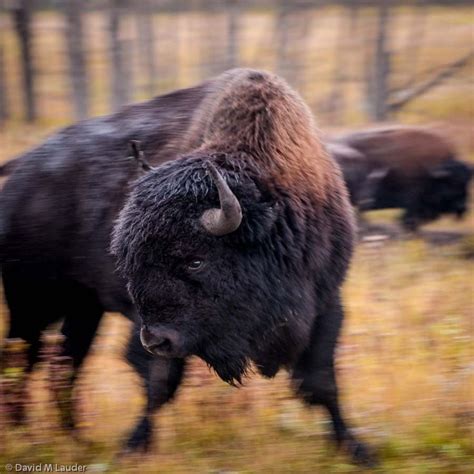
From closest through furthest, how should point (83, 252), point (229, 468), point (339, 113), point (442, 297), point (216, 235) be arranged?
point (216, 235), point (229, 468), point (83, 252), point (442, 297), point (339, 113)

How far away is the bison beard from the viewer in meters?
3.44

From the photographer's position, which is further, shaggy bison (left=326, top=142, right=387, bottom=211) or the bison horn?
shaggy bison (left=326, top=142, right=387, bottom=211)

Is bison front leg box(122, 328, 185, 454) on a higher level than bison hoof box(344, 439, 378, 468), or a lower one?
higher

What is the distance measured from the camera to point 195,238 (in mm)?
3453

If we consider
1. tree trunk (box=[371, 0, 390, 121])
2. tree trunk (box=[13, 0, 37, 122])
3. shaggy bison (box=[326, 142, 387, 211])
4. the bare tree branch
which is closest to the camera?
shaggy bison (box=[326, 142, 387, 211])

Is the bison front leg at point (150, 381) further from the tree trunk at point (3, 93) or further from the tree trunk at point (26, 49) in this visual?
the tree trunk at point (3, 93)

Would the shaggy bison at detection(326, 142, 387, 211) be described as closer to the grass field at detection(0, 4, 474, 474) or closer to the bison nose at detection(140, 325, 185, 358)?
the grass field at detection(0, 4, 474, 474)

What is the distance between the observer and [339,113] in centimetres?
1226

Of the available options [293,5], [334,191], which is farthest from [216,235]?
[293,5]

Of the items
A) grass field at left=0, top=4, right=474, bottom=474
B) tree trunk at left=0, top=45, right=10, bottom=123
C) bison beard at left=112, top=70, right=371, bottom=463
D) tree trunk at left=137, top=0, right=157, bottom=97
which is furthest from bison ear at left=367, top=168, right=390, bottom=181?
tree trunk at left=0, top=45, right=10, bottom=123

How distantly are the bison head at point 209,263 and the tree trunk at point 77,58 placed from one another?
8532 millimetres

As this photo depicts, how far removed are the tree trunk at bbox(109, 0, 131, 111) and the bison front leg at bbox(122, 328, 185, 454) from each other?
815 centimetres

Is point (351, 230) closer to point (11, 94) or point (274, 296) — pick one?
point (274, 296)

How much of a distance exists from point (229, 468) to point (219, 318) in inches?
29.3
